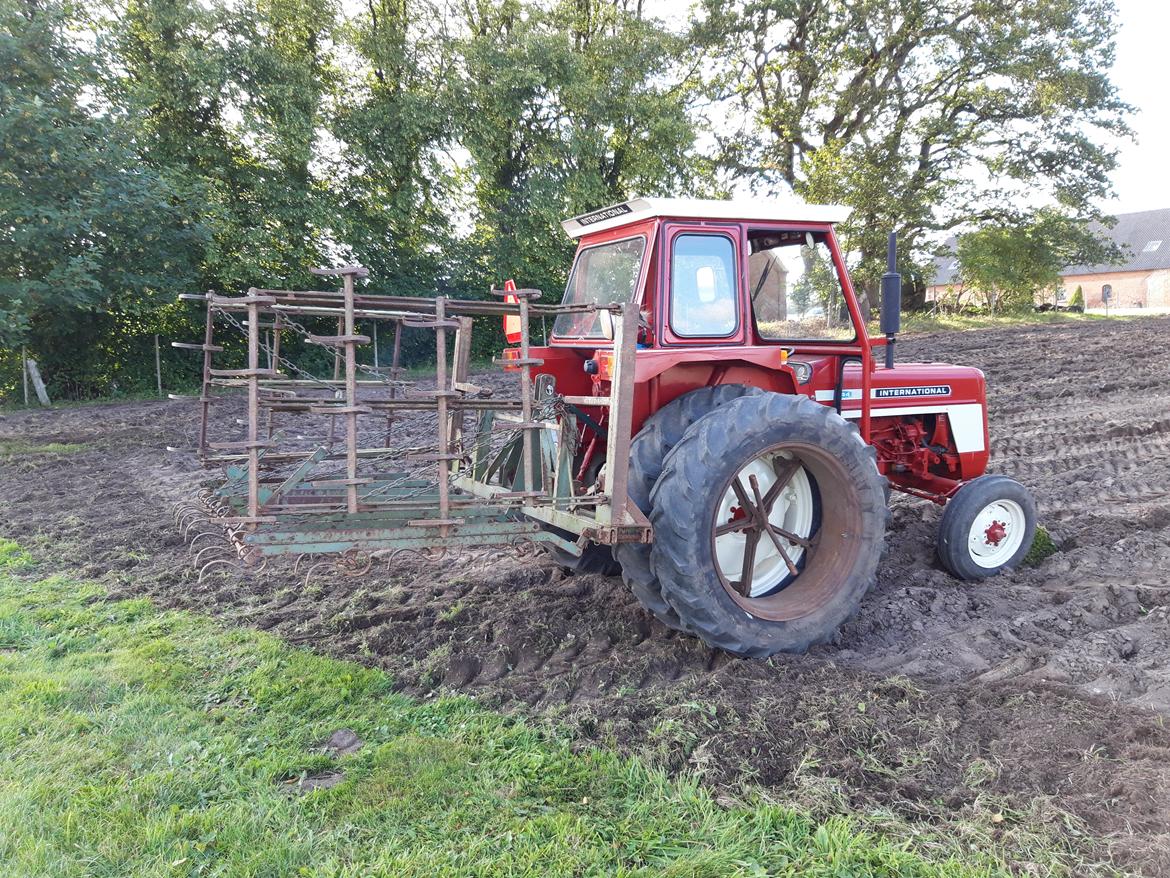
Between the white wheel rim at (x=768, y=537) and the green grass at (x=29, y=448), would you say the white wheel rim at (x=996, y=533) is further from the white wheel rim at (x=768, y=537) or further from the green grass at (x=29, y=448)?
the green grass at (x=29, y=448)

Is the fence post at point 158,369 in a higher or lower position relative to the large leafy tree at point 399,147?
lower

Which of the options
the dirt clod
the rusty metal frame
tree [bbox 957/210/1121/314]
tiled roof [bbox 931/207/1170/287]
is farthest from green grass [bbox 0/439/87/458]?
tiled roof [bbox 931/207/1170/287]

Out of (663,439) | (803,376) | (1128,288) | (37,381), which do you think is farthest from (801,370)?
(1128,288)

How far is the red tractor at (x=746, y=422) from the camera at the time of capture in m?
3.46

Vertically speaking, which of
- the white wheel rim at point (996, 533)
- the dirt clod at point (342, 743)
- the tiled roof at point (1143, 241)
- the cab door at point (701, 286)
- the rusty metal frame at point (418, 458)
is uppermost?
the tiled roof at point (1143, 241)

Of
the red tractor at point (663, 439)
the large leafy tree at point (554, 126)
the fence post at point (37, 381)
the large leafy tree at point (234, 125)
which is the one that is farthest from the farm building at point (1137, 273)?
the red tractor at point (663, 439)

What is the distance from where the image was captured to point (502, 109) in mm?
17656

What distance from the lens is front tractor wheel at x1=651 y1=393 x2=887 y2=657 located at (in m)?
3.38

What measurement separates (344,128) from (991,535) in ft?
52.9

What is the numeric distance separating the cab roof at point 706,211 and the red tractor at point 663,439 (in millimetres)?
13

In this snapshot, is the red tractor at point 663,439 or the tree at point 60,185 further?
the tree at point 60,185

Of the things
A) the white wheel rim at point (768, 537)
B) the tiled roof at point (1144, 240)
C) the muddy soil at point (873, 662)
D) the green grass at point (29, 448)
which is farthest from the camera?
the tiled roof at point (1144, 240)

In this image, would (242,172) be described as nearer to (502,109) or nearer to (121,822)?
(502,109)

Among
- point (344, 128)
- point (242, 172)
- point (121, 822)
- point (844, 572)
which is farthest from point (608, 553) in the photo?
point (344, 128)
